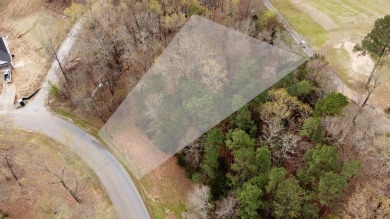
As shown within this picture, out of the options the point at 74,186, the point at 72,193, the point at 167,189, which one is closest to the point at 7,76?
the point at 74,186

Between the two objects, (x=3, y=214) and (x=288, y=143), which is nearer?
(x=288, y=143)

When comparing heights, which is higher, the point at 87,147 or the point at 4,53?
the point at 4,53

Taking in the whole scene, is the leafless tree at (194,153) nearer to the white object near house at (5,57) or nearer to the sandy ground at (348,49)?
the sandy ground at (348,49)

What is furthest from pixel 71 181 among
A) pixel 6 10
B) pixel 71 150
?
pixel 6 10

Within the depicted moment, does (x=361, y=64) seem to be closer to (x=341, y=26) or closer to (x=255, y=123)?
(x=341, y=26)

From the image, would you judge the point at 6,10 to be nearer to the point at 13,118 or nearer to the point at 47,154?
the point at 13,118

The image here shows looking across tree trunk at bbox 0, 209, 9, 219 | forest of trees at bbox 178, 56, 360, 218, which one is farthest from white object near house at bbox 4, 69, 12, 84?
forest of trees at bbox 178, 56, 360, 218
